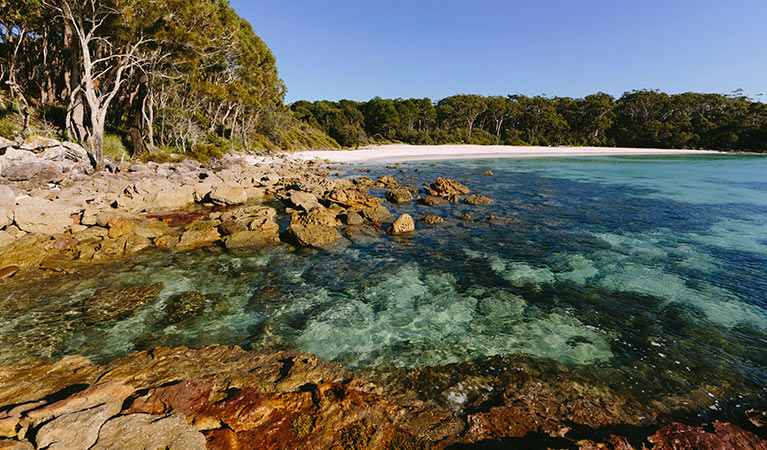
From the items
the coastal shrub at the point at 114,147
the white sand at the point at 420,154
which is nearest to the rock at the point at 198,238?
the coastal shrub at the point at 114,147

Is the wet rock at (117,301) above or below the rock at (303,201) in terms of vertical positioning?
below

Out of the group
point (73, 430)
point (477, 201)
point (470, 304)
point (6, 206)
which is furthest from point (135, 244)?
point (477, 201)

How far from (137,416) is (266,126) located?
58354 mm

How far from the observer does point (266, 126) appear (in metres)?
55.3

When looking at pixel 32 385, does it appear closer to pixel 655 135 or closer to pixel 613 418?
pixel 613 418

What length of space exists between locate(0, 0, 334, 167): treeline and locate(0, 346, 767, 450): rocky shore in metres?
19.4

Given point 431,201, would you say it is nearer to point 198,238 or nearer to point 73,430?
point 198,238

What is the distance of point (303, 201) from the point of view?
15.7 metres

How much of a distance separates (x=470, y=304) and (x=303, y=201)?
1073 cm

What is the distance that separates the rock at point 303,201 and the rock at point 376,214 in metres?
2.57

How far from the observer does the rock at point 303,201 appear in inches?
603

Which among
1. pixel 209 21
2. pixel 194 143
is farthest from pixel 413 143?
pixel 209 21

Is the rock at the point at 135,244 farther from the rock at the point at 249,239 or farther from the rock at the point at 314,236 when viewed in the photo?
the rock at the point at 314,236

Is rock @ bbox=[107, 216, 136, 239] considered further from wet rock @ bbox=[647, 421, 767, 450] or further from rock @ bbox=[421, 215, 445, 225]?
wet rock @ bbox=[647, 421, 767, 450]
